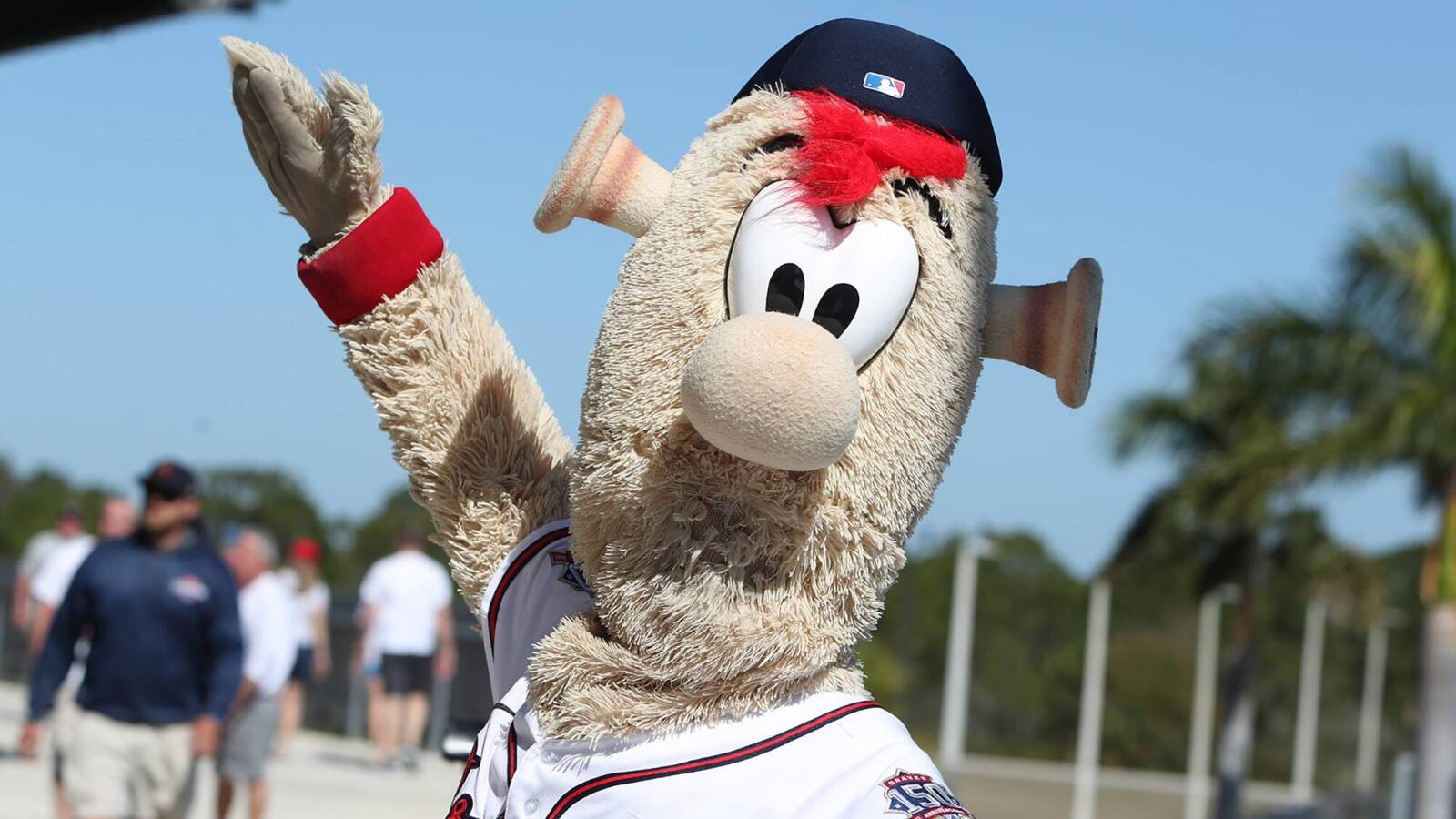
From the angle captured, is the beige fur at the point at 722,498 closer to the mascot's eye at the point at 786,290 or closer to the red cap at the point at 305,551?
the mascot's eye at the point at 786,290

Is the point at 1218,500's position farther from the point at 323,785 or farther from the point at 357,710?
the point at 323,785

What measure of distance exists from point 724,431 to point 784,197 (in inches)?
14.8

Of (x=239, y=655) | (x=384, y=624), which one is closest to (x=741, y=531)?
(x=239, y=655)

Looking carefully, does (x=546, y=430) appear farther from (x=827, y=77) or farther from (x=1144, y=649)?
(x=1144, y=649)

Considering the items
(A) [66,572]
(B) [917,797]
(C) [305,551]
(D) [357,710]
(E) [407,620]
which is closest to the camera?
(B) [917,797]

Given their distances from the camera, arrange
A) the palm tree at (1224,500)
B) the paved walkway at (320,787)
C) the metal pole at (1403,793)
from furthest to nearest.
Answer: the palm tree at (1224,500) < the metal pole at (1403,793) < the paved walkway at (320,787)

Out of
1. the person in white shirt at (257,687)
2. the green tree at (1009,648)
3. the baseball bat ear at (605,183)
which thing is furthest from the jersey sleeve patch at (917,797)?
the green tree at (1009,648)

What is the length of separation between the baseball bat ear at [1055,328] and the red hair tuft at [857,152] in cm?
18

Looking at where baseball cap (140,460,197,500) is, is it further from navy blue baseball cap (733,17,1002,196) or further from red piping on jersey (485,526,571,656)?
navy blue baseball cap (733,17,1002,196)

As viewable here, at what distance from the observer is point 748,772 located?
192cm

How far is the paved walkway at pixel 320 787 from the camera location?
9984mm

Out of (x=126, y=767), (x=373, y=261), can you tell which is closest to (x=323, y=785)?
(x=126, y=767)

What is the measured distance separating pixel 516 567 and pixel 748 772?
0.55 meters

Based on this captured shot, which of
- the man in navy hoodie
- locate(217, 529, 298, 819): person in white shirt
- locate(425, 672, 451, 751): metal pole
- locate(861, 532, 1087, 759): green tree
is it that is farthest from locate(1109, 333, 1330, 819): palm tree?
locate(861, 532, 1087, 759): green tree
